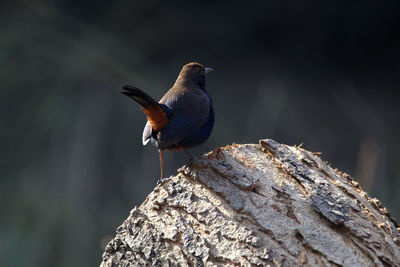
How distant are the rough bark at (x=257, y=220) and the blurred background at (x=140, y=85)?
559 cm

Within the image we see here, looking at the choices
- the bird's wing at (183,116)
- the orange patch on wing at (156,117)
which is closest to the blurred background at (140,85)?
the bird's wing at (183,116)

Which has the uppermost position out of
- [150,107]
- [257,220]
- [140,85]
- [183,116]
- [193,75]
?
[140,85]

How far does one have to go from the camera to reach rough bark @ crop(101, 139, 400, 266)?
9.18ft

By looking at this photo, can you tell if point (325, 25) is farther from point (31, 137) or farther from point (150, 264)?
point (150, 264)

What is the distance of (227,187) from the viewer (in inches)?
122

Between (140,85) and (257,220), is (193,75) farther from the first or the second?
(140,85)

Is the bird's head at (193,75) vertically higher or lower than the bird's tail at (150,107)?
higher

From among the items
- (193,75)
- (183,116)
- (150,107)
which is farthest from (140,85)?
(150,107)

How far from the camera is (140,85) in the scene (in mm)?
9367

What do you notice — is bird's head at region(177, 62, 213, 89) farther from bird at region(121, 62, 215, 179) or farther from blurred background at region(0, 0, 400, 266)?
blurred background at region(0, 0, 400, 266)

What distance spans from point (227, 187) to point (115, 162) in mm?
6260

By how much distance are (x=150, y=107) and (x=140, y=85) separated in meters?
5.73

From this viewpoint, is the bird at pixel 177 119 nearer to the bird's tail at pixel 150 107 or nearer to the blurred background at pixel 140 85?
the bird's tail at pixel 150 107

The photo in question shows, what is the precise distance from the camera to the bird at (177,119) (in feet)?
12.4
